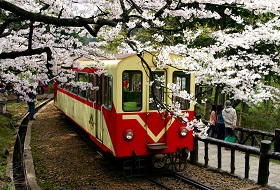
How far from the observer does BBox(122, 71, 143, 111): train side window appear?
728 centimetres

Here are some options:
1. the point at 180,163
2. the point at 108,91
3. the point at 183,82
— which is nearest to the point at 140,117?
the point at 108,91

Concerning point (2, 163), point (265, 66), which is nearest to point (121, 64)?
point (2, 163)

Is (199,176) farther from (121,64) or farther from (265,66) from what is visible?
(265,66)

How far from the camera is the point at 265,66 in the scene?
1224cm

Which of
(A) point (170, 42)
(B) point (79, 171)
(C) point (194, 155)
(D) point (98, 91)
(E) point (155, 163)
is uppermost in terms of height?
(A) point (170, 42)

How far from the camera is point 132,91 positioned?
7355mm

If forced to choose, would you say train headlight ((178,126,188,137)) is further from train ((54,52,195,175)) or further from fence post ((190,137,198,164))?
fence post ((190,137,198,164))

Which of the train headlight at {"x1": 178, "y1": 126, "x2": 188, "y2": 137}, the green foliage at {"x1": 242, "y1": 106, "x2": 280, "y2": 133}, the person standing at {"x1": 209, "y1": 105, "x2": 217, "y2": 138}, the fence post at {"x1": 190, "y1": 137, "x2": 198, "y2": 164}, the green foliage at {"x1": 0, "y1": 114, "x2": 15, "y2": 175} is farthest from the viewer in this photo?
the green foliage at {"x1": 242, "y1": 106, "x2": 280, "y2": 133}

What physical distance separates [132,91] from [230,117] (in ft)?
12.5

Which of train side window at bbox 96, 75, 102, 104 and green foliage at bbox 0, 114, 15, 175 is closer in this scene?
green foliage at bbox 0, 114, 15, 175

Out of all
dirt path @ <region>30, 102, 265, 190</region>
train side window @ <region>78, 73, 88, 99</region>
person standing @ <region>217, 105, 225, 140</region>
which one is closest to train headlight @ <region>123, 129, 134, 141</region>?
dirt path @ <region>30, 102, 265, 190</region>

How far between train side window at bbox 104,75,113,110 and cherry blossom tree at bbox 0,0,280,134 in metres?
0.58

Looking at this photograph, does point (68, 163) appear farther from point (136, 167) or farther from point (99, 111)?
point (136, 167)

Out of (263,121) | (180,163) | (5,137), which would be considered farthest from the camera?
(263,121)
